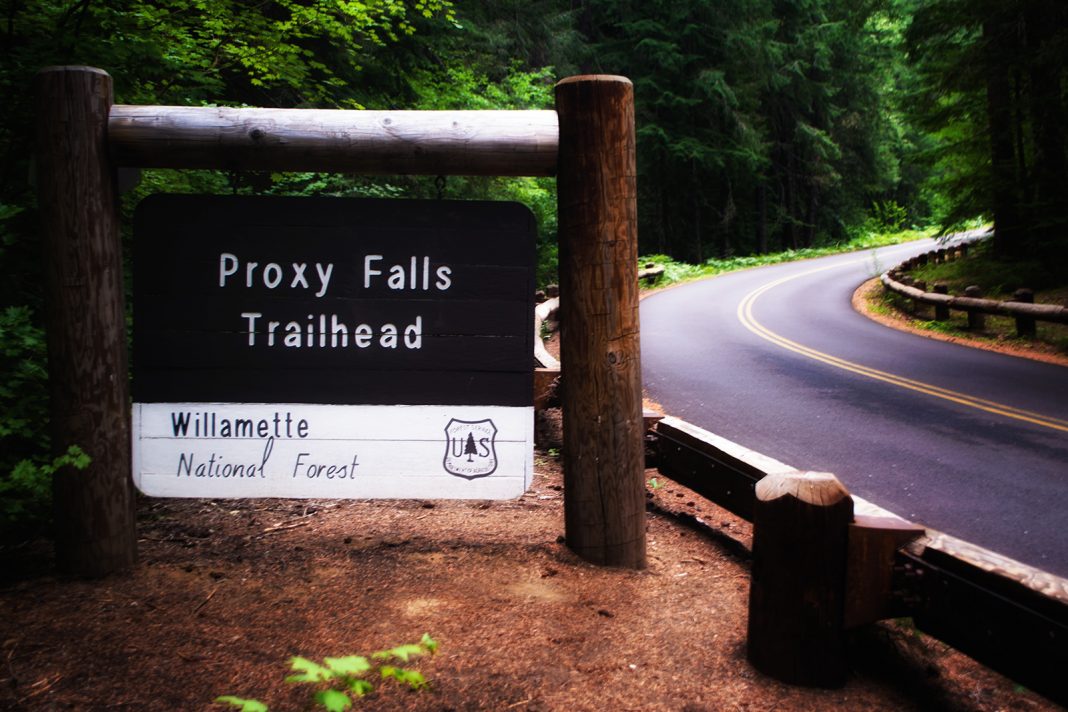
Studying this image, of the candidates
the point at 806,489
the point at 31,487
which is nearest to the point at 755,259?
the point at 806,489

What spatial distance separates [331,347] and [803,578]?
2365 mm

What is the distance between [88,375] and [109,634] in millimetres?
1172

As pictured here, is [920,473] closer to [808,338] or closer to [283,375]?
[283,375]

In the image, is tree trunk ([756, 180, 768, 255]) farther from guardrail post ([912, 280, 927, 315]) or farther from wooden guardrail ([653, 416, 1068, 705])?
wooden guardrail ([653, 416, 1068, 705])

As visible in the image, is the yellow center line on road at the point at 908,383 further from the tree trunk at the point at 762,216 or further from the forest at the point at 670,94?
the tree trunk at the point at 762,216

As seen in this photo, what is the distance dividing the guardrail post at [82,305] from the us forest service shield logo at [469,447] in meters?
1.58

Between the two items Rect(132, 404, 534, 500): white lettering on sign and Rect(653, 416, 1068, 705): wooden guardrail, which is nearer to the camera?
Rect(653, 416, 1068, 705): wooden guardrail

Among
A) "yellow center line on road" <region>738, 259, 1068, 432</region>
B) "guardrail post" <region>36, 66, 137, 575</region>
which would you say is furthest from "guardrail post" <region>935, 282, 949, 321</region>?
"guardrail post" <region>36, 66, 137, 575</region>

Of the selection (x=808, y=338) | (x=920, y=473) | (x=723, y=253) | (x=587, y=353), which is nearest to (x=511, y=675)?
(x=587, y=353)

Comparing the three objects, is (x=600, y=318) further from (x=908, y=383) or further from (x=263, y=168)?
(x=908, y=383)

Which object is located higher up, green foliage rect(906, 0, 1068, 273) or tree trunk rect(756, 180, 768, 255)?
tree trunk rect(756, 180, 768, 255)

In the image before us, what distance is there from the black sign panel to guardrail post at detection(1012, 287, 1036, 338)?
13.2 meters

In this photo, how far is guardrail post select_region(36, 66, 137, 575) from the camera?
3529 mm

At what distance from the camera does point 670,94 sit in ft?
115
